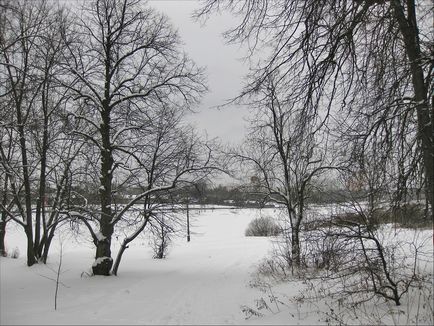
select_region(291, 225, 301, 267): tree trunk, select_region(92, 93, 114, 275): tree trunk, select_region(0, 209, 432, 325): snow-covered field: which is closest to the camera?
select_region(0, 209, 432, 325): snow-covered field

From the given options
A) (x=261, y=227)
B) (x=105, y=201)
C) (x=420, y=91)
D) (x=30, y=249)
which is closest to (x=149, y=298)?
(x=105, y=201)

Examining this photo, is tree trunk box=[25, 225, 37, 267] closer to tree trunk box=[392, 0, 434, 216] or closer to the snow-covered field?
the snow-covered field

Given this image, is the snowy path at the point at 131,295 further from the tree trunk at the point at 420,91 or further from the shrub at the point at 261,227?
the shrub at the point at 261,227

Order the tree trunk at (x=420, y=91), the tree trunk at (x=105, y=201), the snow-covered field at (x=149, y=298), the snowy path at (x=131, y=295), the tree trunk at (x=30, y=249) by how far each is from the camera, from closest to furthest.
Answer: the tree trunk at (x=420, y=91)
the snow-covered field at (x=149, y=298)
the snowy path at (x=131, y=295)
the tree trunk at (x=105, y=201)
the tree trunk at (x=30, y=249)

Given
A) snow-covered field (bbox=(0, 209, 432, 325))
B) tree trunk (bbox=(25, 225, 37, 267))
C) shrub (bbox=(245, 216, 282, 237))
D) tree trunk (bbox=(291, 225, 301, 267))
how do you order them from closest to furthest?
snow-covered field (bbox=(0, 209, 432, 325)) < tree trunk (bbox=(291, 225, 301, 267)) < tree trunk (bbox=(25, 225, 37, 267)) < shrub (bbox=(245, 216, 282, 237))

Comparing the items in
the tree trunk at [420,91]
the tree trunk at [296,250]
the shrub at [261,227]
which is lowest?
the shrub at [261,227]

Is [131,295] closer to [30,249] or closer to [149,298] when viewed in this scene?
[149,298]

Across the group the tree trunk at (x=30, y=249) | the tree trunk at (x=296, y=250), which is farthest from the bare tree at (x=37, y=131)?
the tree trunk at (x=296, y=250)

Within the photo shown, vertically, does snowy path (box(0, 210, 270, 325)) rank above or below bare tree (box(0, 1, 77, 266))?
below

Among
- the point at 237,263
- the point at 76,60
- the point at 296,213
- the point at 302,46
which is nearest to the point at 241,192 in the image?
the point at 296,213

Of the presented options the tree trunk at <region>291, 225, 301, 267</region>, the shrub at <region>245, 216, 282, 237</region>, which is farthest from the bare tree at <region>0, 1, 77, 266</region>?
the shrub at <region>245, 216, 282, 237</region>

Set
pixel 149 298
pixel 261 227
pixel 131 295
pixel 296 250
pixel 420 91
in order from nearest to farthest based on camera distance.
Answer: pixel 420 91, pixel 149 298, pixel 131 295, pixel 296 250, pixel 261 227

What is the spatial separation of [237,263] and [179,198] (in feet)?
19.7

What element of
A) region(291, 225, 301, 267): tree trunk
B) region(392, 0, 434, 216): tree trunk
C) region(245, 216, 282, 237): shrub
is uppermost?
region(392, 0, 434, 216): tree trunk
